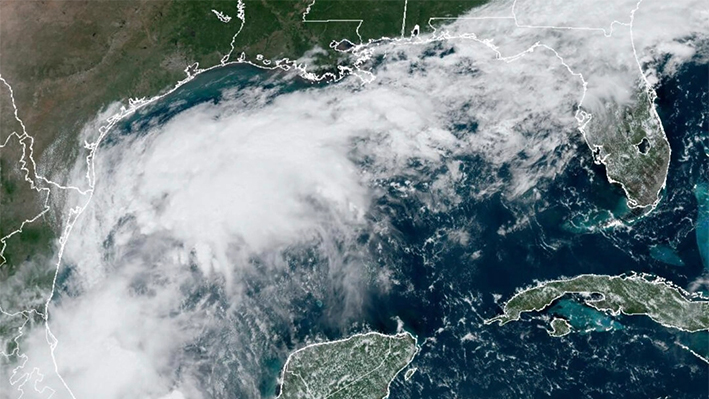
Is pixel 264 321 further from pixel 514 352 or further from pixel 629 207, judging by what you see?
pixel 629 207

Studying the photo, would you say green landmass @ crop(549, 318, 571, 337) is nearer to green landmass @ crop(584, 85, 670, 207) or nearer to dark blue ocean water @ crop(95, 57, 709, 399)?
dark blue ocean water @ crop(95, 57, 709, 399)

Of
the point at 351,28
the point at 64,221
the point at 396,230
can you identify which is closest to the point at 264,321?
the point at 396,230

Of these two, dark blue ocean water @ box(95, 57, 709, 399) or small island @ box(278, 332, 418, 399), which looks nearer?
dark blue ocean water @ box(95, 57, 709, 399)

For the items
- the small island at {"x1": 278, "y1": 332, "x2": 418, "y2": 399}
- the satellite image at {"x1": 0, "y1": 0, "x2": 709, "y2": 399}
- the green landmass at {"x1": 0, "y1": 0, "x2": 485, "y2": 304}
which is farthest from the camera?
the green landmass at {"x1": 0, "y1": 0, "x2": 485, "y2": 304}

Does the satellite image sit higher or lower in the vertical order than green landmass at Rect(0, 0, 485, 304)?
lower

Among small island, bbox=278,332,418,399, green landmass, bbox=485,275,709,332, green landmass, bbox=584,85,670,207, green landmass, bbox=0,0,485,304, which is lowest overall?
small island, bbox=278,332,418,399

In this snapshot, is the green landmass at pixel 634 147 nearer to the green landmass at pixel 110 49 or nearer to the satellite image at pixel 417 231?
the satellite image at pixel 417 231

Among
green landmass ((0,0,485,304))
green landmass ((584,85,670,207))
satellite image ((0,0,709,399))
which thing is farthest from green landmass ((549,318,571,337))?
green landmass ((0,0,485,304))
